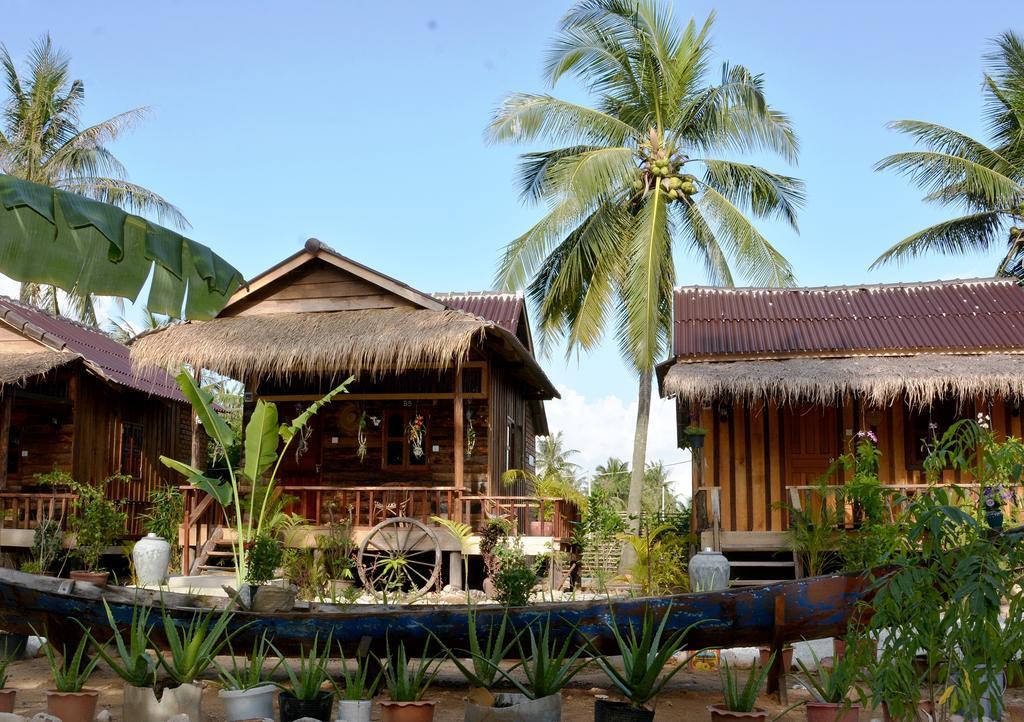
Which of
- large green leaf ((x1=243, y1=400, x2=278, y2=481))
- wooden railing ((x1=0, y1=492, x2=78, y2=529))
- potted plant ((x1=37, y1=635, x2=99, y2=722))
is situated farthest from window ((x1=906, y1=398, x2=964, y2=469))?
wooden railing ((x1=0, y1=492, x2=78, y2=529))

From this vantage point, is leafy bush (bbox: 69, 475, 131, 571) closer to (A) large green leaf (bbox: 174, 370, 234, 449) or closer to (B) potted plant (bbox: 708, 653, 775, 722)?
(A) large green leaf (bbox: 174, 370, 234, 449)

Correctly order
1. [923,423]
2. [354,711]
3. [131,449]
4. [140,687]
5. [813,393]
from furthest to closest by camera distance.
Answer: [131,449], [923,423], [813,393], [140,687], [354,711]

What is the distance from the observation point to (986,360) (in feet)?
43.1

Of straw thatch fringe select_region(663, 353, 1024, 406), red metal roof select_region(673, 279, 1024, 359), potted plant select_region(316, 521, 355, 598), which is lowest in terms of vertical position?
potted plant select_region(316, 521, 355, 598)

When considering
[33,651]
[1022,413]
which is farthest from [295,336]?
[1022,413]

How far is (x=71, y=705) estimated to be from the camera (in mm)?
6000

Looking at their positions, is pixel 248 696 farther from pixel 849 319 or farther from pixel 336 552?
pixel 849 319

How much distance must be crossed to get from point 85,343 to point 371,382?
21.4 feet

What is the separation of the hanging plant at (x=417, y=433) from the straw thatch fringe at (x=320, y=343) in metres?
1.39

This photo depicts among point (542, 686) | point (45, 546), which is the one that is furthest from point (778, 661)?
point (45, 546)

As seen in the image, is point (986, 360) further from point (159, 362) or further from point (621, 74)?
point (159, 362)

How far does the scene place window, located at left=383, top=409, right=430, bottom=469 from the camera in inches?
619

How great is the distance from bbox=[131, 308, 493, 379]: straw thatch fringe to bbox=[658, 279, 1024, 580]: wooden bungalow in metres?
3.08

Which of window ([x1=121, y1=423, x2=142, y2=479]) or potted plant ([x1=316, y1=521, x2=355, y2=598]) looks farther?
window ([x1=121, y1=423, x2=142, y2=479])
